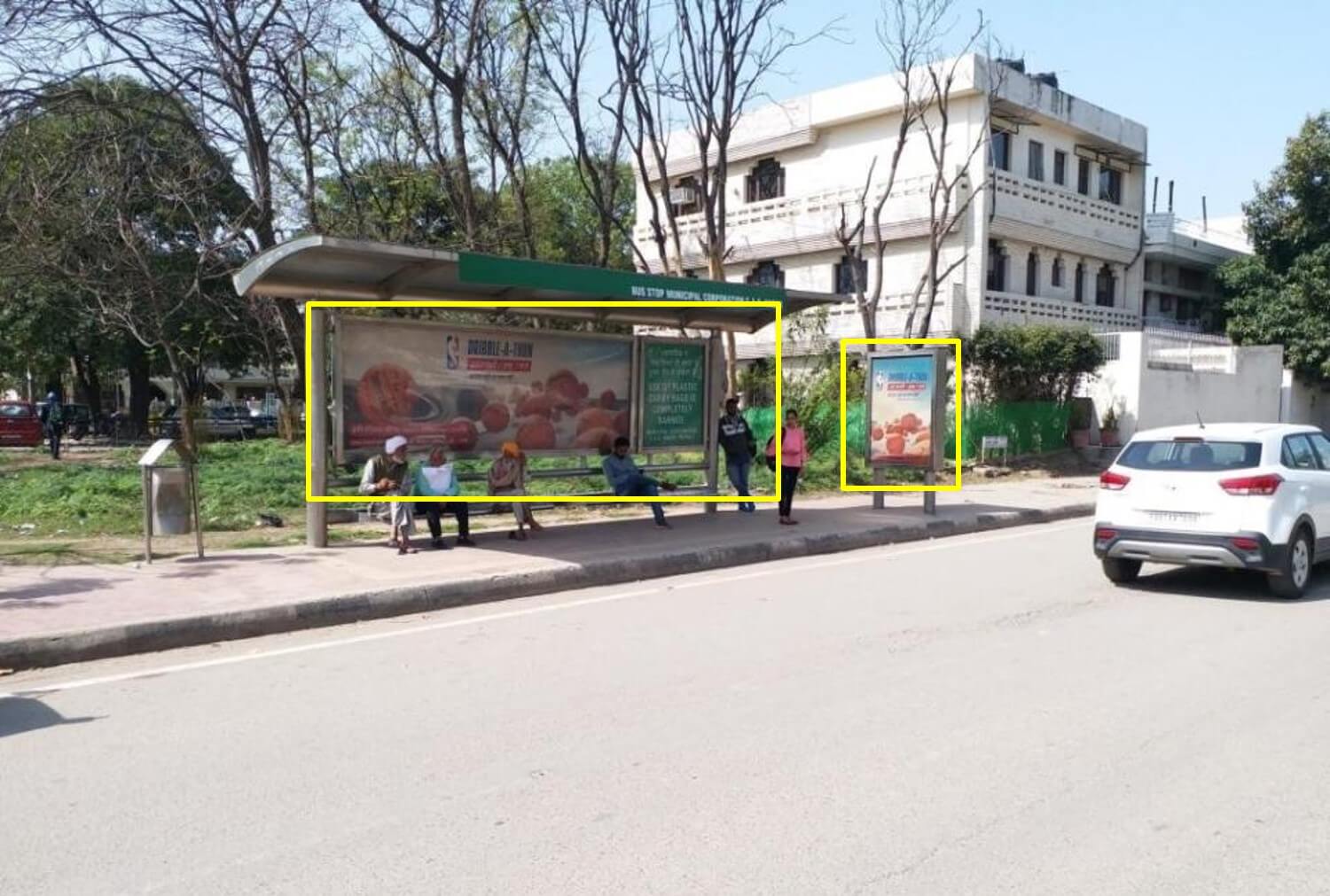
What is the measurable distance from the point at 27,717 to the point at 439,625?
10.1ft

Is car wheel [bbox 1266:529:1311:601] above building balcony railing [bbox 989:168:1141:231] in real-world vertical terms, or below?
below

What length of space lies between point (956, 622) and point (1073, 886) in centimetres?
473

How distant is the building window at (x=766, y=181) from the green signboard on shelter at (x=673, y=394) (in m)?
18.4

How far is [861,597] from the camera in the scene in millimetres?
9711

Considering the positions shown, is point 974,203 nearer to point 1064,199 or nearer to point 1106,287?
point 1064,199

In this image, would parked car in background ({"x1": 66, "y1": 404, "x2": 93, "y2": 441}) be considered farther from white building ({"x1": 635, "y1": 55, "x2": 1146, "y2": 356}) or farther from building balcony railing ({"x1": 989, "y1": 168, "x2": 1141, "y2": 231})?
building balcony railing ({"x1": 989, "y1": 168, "x2": 1141, "y2": 231})

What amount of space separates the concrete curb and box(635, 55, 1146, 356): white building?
16.6 m

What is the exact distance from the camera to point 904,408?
1517 centimetres

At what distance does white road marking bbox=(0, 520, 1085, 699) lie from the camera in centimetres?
680

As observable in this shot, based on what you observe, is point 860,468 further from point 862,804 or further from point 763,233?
point 862,804

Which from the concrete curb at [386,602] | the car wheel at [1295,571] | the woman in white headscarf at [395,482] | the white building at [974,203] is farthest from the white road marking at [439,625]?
the white building at [974,203]

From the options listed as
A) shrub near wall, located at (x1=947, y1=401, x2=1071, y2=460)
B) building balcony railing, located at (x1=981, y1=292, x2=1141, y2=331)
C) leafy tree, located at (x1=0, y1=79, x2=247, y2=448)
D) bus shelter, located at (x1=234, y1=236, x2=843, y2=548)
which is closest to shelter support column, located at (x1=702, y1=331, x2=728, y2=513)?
bus shelter, located at (x1=234, y1=236, x2=843, y2=548)

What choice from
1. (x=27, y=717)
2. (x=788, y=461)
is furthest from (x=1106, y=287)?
(x=27, y=717)

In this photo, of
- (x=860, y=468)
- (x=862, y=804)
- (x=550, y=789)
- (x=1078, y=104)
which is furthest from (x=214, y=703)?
(x=1078, y=104)
